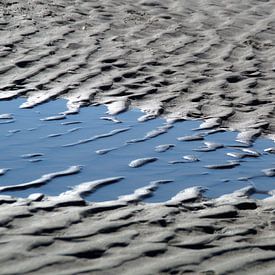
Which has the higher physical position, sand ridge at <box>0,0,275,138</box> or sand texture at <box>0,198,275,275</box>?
sand texture at <box>0,198,275,275</box>

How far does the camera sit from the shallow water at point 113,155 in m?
5.42

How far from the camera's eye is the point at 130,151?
606 centimetres

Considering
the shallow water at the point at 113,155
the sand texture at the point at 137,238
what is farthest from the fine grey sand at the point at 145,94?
the shallow water at the point at 113,155

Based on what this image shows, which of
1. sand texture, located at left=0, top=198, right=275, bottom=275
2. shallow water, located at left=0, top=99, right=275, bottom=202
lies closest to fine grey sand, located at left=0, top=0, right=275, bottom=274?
sand texture, located at left=0, top=198, right=275, bottom=275

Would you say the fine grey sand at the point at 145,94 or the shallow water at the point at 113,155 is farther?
the shallow water at the point at 113,155

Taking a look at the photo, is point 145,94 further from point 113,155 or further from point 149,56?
point 113,155

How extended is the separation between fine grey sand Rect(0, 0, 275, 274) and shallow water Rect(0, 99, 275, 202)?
16 centimetres

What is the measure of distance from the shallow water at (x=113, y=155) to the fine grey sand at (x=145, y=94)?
0.53 ft

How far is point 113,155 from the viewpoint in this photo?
5.96 metres

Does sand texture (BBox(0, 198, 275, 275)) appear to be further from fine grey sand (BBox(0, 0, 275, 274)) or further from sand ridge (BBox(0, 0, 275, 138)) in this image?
sand ridge (BBox(0, 0, 275, 138))

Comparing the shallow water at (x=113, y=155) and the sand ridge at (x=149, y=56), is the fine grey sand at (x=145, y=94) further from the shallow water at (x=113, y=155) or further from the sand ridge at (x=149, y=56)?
the shallow water at (x=113, y=155)

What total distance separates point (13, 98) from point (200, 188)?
2.37 metres

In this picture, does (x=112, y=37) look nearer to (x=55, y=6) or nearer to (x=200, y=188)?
(x=55, y=6)

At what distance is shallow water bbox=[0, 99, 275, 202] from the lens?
5.42 meters
